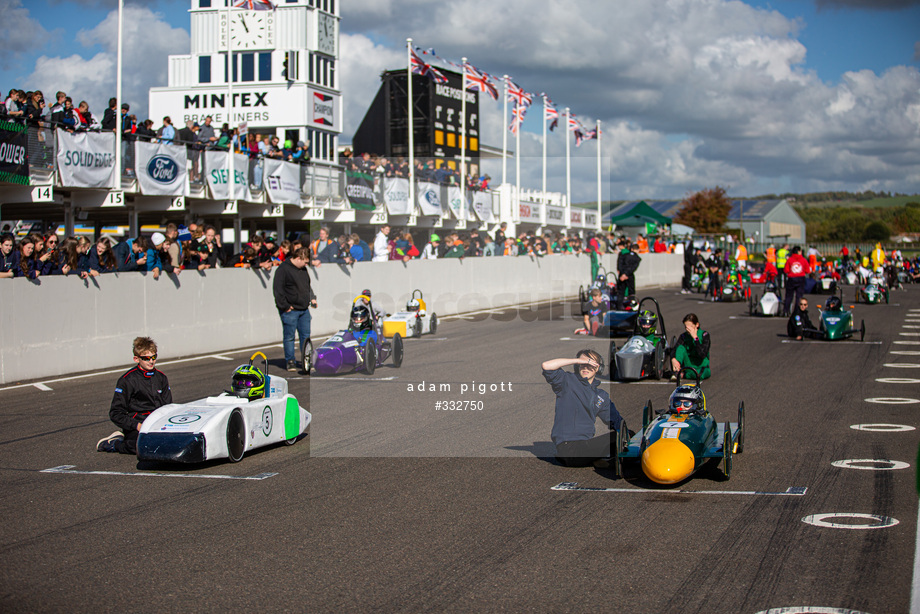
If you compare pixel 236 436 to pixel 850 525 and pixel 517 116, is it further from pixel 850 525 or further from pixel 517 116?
pixel 517 116

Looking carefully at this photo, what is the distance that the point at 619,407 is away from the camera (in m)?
10.9

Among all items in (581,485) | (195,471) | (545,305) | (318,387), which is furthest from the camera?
(545,305)

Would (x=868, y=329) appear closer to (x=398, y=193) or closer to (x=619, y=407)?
(x=619, y=407)

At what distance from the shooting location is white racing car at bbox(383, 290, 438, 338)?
1803 centimetres

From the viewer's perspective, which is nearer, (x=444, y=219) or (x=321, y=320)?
(x=321, y=320)

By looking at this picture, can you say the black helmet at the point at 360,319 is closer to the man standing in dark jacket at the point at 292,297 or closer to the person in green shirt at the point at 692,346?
the man standing in dark jacket at the point at 292,297

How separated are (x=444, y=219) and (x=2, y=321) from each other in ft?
78.3

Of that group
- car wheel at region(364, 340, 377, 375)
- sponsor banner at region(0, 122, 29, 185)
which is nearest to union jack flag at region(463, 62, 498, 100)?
sponsor banner at region(0, 122, 29, 185)

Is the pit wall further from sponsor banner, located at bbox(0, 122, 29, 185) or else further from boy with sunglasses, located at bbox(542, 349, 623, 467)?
boy with sunglasses, located at bbox(542, 349, 623, 467)

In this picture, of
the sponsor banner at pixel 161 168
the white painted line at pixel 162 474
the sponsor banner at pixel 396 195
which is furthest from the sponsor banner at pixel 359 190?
the white painted line at pixel 162 474

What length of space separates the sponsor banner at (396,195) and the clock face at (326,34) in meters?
14.1

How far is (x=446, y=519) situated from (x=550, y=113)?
34027 millimetres

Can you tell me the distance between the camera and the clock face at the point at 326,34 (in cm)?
4128

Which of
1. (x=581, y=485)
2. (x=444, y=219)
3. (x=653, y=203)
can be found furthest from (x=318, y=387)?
(x=653, y=203)
